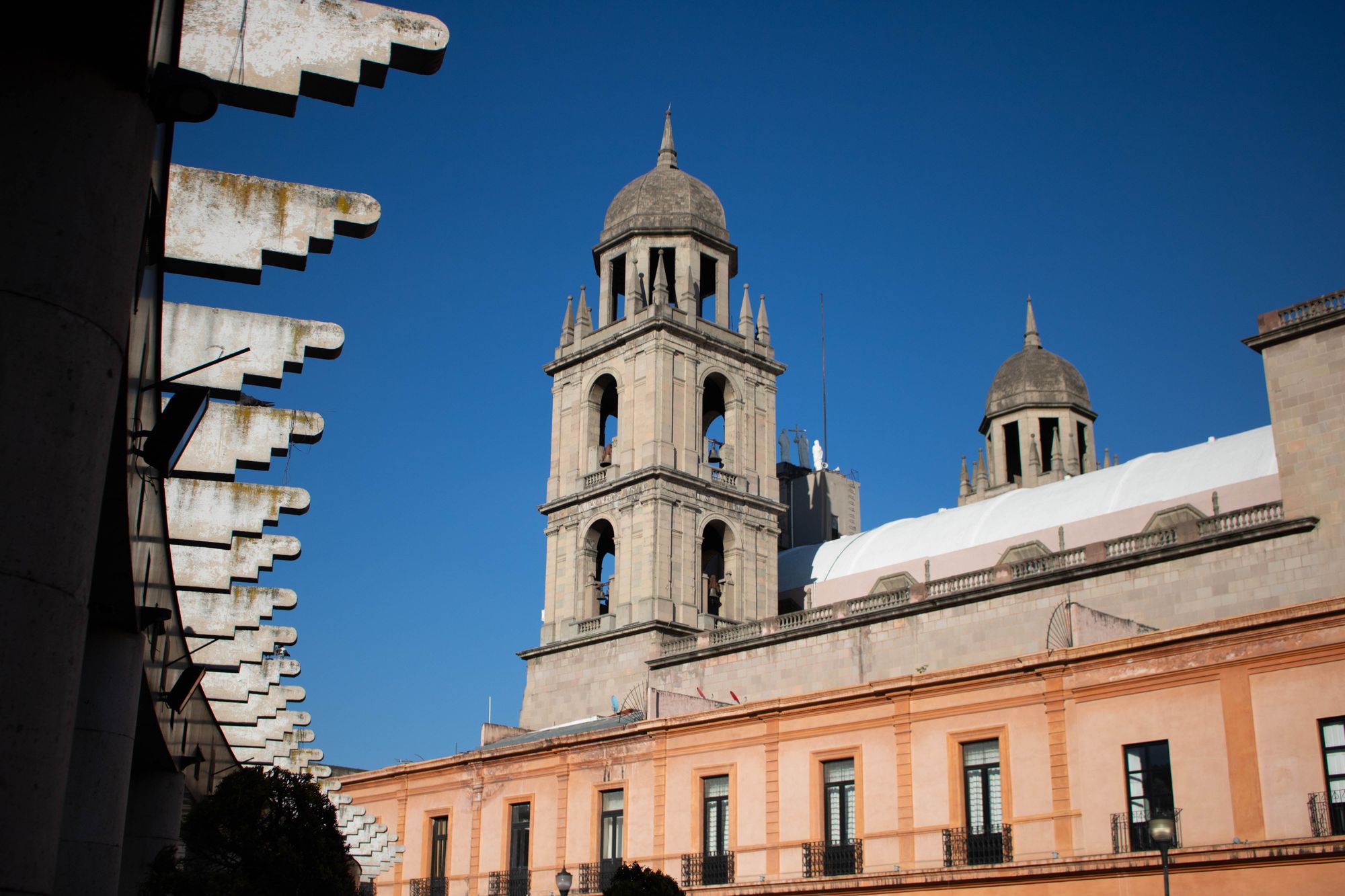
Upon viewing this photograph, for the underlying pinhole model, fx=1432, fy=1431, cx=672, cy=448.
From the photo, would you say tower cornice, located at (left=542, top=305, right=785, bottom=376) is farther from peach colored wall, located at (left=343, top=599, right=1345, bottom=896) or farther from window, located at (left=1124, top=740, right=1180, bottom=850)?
window, located at (left=1124, top=740, right=1180, bottom=850)

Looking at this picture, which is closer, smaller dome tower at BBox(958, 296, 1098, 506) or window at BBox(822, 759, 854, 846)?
window at BBox(822, 759, 854, 846)

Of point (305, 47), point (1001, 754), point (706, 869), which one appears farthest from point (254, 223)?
point (706, 869)

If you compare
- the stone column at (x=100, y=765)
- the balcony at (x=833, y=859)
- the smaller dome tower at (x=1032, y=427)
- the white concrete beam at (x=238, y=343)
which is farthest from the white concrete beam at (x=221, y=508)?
the smaller dome tower at (x=1032, y=427)

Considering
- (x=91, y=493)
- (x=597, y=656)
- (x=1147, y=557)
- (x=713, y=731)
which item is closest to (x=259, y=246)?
(x=91, y=493)

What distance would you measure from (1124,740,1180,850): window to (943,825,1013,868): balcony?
2419mm

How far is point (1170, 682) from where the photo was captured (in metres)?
25.4

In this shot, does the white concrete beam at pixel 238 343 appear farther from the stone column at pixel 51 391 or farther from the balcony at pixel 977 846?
the balcony at pixel 977 846

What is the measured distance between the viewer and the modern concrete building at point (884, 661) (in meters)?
24.7

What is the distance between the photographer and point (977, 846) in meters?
27.3

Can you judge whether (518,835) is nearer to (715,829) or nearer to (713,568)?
(715,829)

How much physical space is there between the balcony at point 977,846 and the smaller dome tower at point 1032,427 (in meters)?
45.4

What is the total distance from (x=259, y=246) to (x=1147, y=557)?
Result: 34537mm

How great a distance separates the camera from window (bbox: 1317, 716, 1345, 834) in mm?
22812

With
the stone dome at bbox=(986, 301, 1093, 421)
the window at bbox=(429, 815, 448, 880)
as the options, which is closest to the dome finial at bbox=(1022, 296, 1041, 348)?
the stone dome at bbox=(986, 301, 1093, 421)
